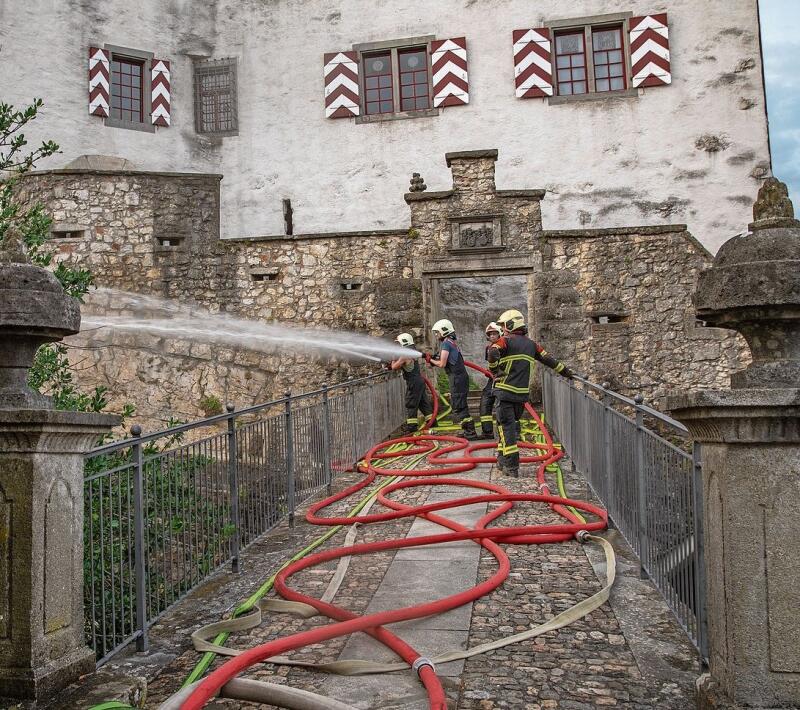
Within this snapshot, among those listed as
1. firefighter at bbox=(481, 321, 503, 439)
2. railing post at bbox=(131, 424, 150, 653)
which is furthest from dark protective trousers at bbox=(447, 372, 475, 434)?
railing post at bbox=(131, 424, 150, 653)

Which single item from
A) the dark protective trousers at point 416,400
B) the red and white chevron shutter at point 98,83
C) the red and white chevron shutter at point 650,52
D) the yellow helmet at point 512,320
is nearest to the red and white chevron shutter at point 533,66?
the red and white chevron shutter at point 650,52

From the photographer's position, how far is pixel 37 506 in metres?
3.75

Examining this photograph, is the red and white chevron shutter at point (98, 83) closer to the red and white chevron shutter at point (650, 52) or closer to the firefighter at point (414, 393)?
the firefighter at point (414, 393)

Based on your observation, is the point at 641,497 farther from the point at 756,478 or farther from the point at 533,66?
the point at 533,66

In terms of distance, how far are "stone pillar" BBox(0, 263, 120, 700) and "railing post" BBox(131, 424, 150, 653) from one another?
1.91ft

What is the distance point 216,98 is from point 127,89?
2113 mm

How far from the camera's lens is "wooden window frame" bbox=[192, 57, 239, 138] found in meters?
20.3

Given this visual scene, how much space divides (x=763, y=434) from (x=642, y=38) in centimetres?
1760

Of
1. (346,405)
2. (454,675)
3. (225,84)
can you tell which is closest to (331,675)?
(454,675)

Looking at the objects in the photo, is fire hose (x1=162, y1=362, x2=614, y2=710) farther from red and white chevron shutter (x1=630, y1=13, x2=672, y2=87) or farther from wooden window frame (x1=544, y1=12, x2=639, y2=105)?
red and white chevron shutter (x1=630, y1=13, x2=672, y2=87)

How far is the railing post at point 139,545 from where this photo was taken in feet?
15.0

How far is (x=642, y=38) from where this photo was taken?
1861cm

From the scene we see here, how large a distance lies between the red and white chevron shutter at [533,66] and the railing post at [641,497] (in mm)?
14825

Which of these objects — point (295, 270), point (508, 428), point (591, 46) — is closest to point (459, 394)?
point (508, 428)
